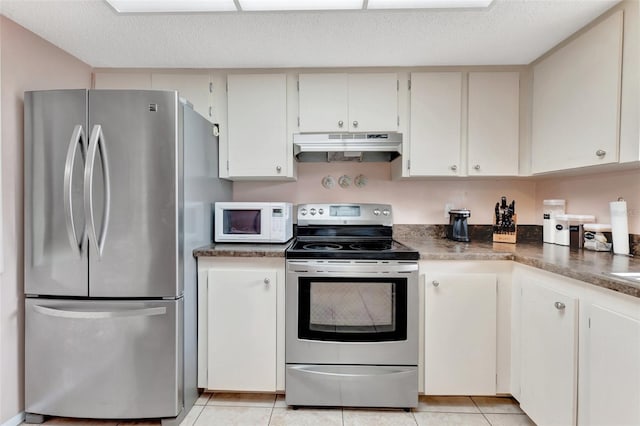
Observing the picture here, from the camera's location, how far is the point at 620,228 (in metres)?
1.64

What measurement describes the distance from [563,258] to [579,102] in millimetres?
850

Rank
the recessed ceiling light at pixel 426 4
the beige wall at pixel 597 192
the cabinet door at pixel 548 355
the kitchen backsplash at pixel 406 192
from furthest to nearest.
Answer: the kitchen backsplash at pixel 406 192 < the beige wall at pixel 597 192 < the recessed ceiling light at pixel 426 4 < the cabinet door at pixel 548 355

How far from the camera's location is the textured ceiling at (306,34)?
153 centimetres

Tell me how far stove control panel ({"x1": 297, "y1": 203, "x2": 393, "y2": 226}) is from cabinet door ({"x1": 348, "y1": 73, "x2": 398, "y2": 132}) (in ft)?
1.92

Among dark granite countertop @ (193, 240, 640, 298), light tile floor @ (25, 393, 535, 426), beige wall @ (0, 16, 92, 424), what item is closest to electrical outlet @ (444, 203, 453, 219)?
dark granite countertop @ (193, 240, 640, 298)

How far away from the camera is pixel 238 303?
1.77 m

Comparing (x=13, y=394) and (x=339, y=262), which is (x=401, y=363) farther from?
(x=13, y=394)

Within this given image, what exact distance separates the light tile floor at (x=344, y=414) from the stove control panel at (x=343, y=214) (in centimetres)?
118

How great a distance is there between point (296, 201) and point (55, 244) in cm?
151

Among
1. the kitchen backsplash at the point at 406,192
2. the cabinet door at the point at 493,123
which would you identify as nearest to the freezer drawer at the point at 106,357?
the kitchen backsplash at the point at 406,192

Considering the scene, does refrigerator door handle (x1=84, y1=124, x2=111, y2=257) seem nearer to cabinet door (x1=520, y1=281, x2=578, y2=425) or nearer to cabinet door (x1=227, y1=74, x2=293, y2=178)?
cabinet door (x1=227, y1=74, x2=293, y2=178)

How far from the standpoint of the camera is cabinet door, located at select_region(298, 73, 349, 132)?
2074mm

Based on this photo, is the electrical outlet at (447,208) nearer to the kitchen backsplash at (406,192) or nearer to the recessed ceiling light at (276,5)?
the kitchen backsplash at (406,192)

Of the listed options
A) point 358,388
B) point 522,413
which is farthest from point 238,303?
point 522,413
